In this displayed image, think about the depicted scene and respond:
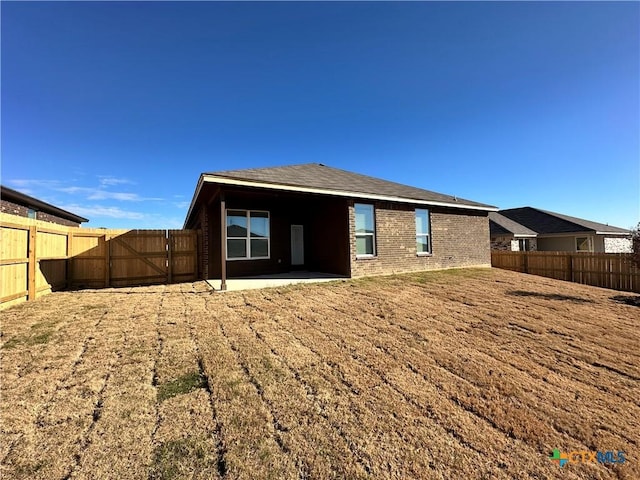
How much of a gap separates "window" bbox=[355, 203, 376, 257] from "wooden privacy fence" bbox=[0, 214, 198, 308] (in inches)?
257

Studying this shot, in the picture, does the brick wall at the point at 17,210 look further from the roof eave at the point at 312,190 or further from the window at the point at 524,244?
the window at the point at 524,244

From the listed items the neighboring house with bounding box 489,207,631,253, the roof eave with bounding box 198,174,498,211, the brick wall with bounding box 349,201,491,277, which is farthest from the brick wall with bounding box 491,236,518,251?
the roof eave with bounding box 198,174,498,211

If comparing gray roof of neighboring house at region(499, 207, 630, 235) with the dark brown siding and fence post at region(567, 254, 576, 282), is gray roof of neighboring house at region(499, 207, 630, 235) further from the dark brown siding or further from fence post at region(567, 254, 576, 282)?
the dark brown siding

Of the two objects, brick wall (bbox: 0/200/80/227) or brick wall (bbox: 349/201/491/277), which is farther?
brick wall (bbox: 0/200/80/227)

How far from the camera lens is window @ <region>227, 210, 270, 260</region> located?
36.4 ft

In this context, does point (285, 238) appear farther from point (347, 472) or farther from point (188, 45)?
point (347, 472)

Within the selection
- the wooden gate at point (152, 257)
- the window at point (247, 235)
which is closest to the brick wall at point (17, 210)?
the wooden gate at point (152, 257)

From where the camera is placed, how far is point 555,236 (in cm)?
2255

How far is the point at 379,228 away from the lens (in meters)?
11.0

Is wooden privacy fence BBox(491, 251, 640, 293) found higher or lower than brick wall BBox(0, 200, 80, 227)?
lower

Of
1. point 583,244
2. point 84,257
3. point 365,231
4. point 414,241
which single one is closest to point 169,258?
point 84,257

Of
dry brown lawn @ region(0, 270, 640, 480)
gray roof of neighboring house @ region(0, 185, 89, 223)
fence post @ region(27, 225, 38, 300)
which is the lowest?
dry brown lawn @ region(0, 270, 640, 480)

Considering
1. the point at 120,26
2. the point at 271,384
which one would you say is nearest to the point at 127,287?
the point at 120,26

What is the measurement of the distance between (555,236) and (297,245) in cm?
2209
